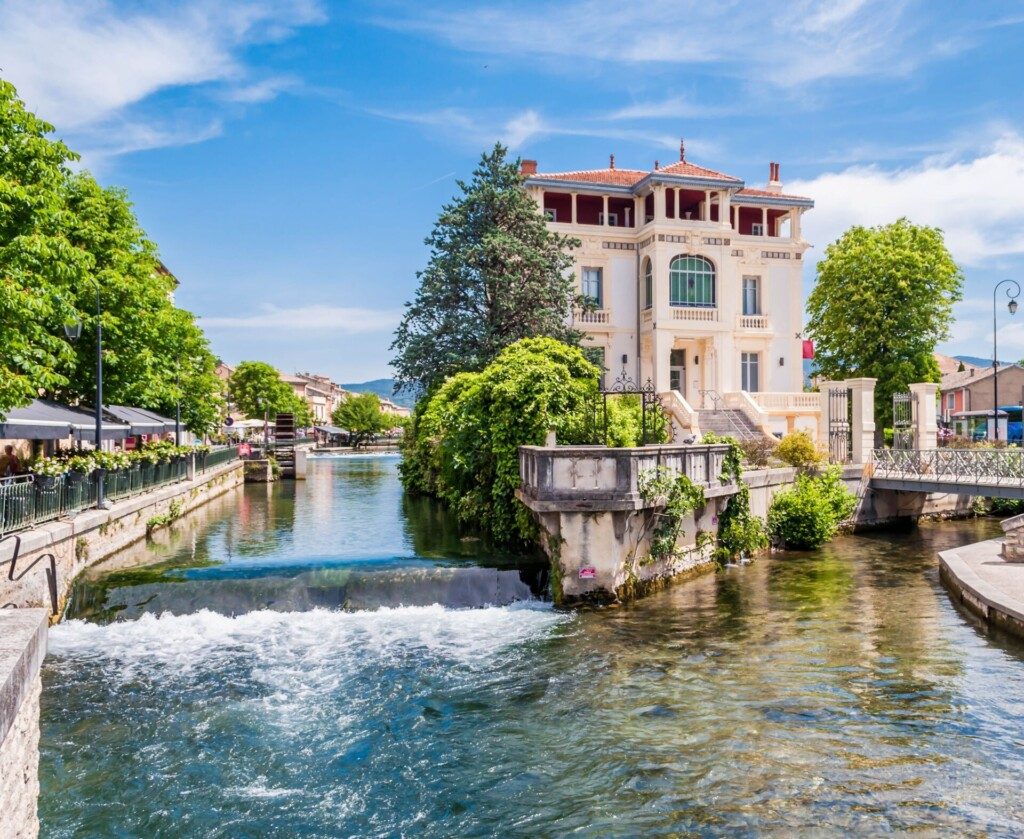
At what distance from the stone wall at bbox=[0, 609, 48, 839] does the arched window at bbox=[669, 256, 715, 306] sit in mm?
33012

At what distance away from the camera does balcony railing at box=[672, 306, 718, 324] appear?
1412 inches

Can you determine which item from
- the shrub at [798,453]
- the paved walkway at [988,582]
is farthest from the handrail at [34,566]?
the shrub at [798,453]

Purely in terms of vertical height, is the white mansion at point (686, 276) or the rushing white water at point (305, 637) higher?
the white mansion at point (686, 276)

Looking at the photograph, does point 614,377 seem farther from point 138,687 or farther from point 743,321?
point 138,687

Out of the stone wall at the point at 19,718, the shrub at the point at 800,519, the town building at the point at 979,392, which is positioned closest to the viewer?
the stone wall at the point at 19,718

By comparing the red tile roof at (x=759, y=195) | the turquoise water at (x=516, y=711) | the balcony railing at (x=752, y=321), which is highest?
the red tile roof at (x=759, y=195)

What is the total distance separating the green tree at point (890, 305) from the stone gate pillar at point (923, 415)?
8.31m

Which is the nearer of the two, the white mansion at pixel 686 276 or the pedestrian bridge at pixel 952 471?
the pedestrian bridge at pixel 952 471

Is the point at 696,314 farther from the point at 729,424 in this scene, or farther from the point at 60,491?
the point at 60,491

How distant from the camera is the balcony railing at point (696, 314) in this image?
3588cm

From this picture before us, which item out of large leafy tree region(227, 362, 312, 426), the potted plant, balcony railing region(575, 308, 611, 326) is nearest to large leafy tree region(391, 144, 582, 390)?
balcony railing region(575, 308, 611, 326)

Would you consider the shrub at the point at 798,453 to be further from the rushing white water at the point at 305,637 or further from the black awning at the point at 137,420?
the black awning at the point at 137,420

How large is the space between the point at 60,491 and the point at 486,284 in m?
19.0

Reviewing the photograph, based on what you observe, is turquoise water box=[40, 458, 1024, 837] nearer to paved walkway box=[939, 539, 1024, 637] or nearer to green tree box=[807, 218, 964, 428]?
paved walkway box=[939, 539, 1024, 637]
